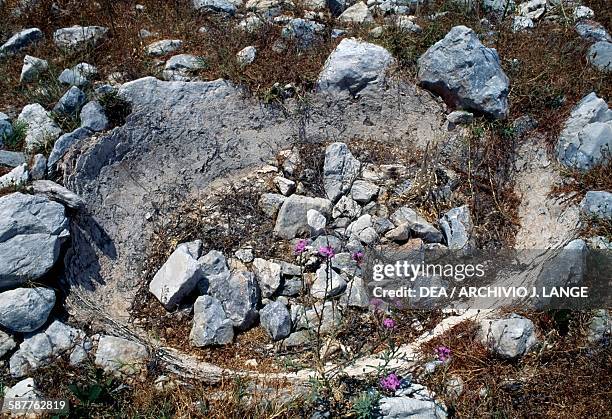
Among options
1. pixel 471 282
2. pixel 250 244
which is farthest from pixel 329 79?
pixel 471 282

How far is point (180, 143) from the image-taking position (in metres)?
5.32

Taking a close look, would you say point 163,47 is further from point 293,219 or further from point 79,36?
point 293,219

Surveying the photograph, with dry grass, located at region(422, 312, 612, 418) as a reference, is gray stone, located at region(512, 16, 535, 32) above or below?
above

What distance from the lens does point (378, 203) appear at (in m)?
5.09

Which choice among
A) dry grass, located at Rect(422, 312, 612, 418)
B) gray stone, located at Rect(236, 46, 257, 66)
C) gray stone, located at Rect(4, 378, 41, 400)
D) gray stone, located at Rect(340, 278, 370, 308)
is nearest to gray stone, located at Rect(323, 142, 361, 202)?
gray stone, located at Rect(340, 278, 370, 308)

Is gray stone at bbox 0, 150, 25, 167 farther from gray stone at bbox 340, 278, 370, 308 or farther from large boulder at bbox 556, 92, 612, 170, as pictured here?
large boulder at bbox 556, 92, 612, 170

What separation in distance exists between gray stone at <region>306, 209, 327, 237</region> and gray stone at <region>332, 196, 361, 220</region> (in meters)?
0.21

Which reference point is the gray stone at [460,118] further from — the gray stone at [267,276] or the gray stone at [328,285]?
the gray stone at [267,276]

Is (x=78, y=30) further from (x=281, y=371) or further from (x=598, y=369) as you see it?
(x=598, y=369)

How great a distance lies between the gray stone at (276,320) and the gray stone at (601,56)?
166 inches

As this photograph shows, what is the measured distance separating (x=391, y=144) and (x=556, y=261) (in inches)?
83.7

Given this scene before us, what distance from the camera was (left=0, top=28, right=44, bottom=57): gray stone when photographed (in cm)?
562

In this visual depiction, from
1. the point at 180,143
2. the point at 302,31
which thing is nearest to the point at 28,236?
the point at 180,143

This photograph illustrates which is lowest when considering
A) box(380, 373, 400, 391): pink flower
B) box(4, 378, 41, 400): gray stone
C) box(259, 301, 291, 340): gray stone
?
box(259, 301, 291, 340): gray stone
